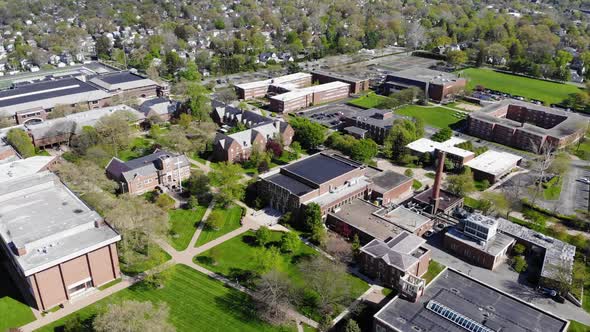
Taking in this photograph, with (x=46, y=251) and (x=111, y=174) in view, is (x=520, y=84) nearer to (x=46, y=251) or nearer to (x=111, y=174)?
(x=111, y=174)

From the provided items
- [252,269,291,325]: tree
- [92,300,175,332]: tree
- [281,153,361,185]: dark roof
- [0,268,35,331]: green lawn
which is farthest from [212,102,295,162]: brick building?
[92,300,175,332]: tree

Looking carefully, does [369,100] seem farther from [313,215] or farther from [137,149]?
[313,215]

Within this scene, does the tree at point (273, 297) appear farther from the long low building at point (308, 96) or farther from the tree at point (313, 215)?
the long low building at point (308, 96)

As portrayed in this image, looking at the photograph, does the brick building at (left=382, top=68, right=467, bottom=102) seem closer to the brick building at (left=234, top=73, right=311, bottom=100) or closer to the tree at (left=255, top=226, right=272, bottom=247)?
the brick building at (left=234, top=73, right=311, bottom=100)

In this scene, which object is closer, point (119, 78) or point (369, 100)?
point (119, 78)

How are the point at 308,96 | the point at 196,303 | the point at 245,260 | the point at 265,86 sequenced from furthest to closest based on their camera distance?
the point at 265,86
the point at 308,96
the point at 245,260
the point at 196,303

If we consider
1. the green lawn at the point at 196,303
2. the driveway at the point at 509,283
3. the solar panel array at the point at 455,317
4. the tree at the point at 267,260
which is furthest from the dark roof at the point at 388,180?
the green lawn at the point at 196,303

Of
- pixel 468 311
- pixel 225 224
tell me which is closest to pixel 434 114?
pixel 225 224
